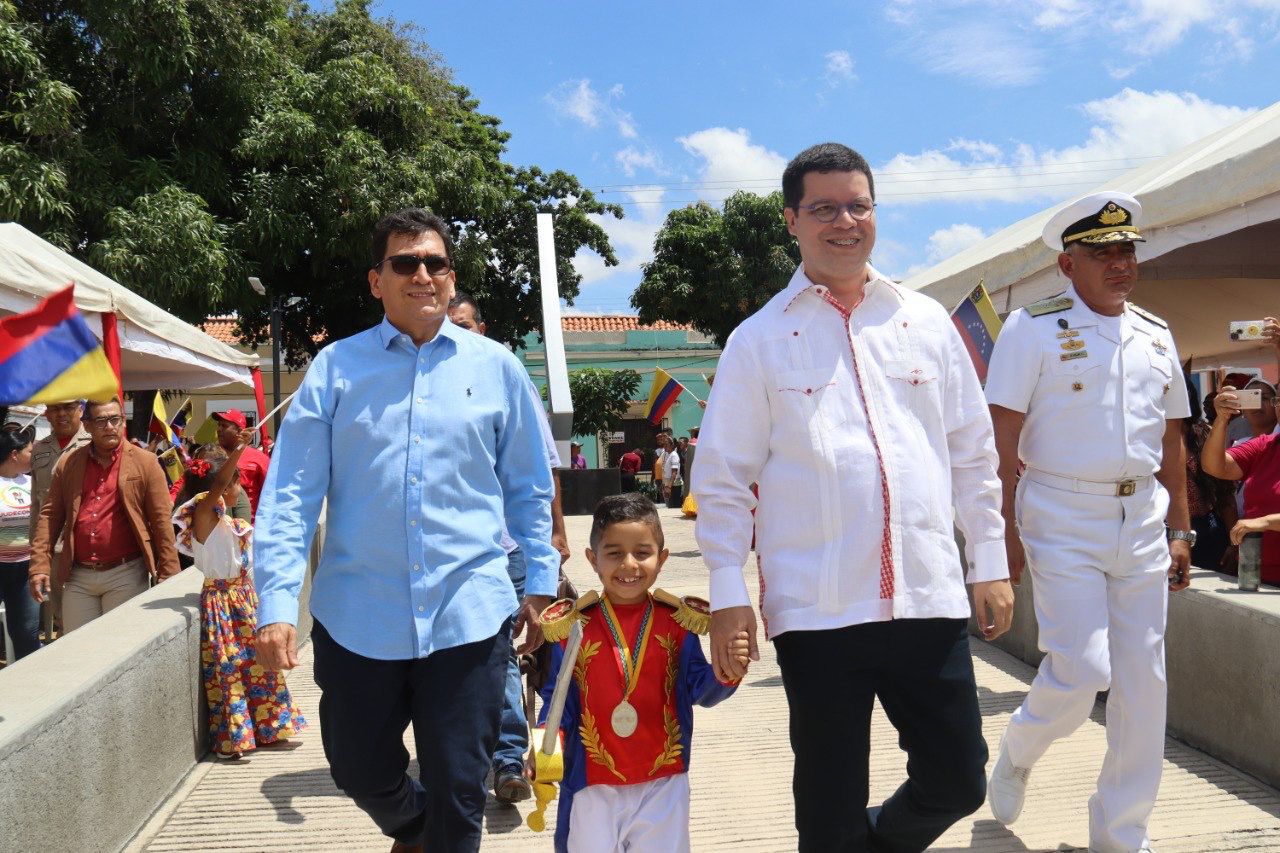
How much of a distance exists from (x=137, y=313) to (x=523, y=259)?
20829mm

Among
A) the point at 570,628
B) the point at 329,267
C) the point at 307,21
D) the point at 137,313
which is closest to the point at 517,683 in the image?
the point at 570,628

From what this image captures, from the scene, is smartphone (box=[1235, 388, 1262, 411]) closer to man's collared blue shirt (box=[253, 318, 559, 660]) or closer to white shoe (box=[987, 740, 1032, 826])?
white shoe (box=[987, 740, 1032, 826])

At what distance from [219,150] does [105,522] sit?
1303cm

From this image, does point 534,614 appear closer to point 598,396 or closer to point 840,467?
point 840,467

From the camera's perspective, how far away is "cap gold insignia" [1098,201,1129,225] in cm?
385

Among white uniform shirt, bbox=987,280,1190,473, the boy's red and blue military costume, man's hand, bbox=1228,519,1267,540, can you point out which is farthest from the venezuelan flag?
the boy's red and blue military costume

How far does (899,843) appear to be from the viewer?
290 centimetres

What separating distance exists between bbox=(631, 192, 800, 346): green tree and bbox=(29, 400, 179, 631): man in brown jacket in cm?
2967

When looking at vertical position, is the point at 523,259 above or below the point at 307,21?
below

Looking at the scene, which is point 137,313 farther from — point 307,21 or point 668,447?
point 668,447

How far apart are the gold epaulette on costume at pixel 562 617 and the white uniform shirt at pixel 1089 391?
158 centimetres

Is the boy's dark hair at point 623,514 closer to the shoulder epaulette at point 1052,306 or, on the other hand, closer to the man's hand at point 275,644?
the man's hand at point 275,644

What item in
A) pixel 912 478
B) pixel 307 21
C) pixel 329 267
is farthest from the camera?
pixel 307 21

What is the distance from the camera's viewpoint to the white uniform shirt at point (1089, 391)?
12.1ft
